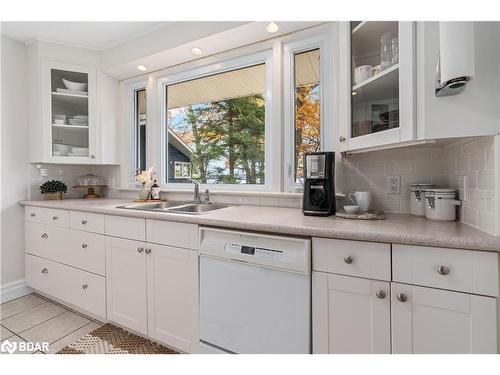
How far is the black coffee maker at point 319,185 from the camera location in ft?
4.84

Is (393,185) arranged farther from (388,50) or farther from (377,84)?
(388,50)

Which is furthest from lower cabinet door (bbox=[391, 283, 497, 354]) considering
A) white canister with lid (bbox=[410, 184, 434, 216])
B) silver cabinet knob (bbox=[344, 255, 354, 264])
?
white canister with lid (bbox=[410, 184, 434, 216])

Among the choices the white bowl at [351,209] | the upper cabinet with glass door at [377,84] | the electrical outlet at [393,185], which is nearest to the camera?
the upper cabinet with glass door at [377,84]

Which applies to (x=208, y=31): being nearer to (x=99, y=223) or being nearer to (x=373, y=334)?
(x=99, y=223)

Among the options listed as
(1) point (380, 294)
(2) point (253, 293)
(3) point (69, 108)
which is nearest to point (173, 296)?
(2) point (253, 293)

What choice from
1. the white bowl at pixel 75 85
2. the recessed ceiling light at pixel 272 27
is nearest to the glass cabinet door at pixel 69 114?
the white bowl at pixel 75 85

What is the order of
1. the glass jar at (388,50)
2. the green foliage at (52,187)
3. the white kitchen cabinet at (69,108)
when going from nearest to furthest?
1. the glass jar at (388,50)
2. the white kitchen cabinet at (69,108)
3. the green foliage at (52,187)

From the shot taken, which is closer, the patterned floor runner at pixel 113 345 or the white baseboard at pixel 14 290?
the patterned floor runner at pixel 113 345

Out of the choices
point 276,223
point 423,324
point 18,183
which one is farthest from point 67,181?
point 423,324

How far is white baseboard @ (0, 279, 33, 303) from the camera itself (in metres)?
2.32

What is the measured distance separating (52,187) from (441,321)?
322cm

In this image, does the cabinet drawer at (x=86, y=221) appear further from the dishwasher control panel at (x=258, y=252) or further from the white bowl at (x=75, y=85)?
the white bowl at (x=75, y=85)

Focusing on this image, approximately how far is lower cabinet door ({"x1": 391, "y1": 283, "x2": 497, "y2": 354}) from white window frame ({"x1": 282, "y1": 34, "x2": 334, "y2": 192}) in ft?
3.42

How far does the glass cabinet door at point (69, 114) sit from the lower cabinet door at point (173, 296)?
1700mm
